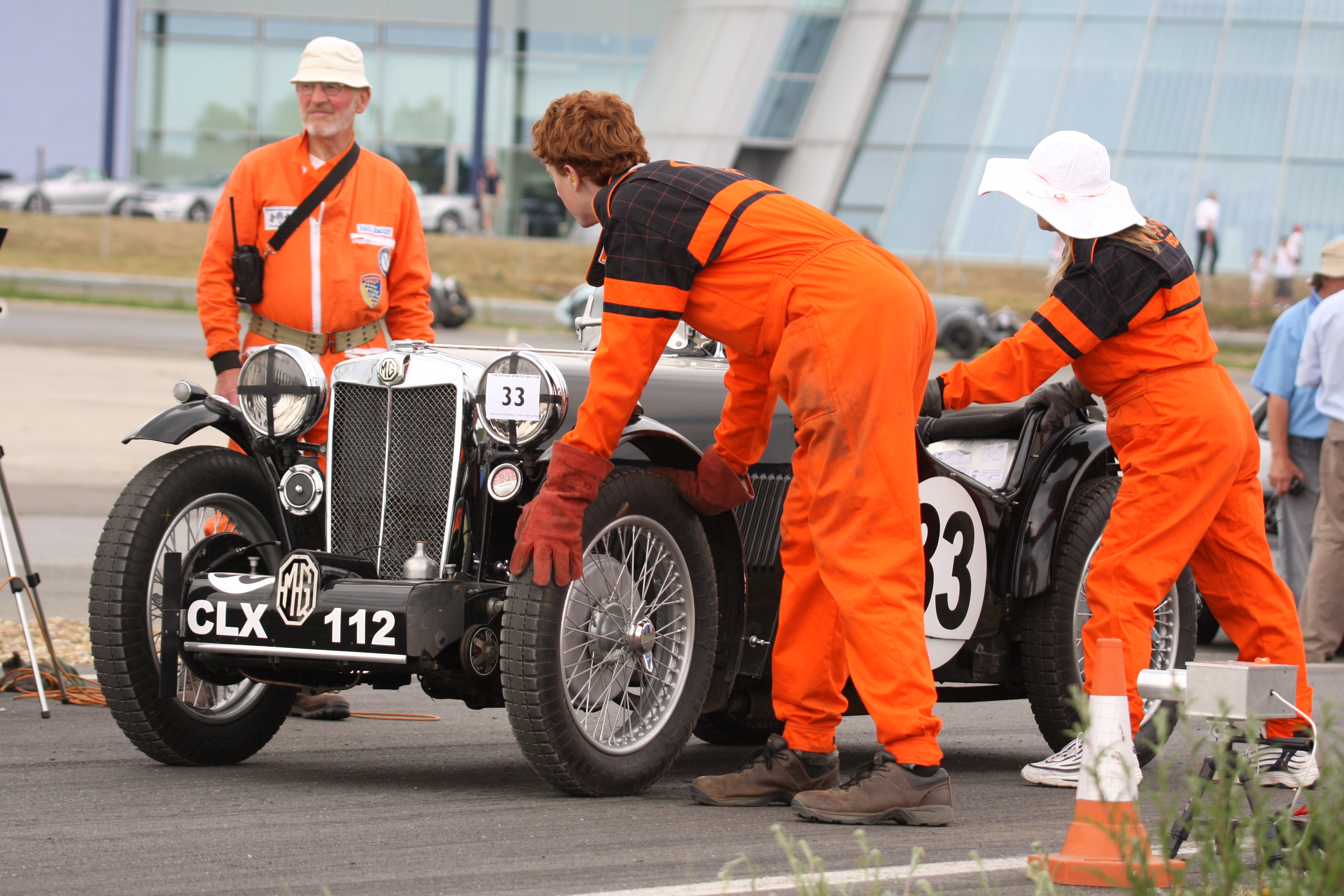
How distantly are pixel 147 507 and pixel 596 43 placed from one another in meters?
Result: 42.3

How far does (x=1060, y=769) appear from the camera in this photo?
17.1 feet

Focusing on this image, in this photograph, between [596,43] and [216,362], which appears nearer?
[216,362]

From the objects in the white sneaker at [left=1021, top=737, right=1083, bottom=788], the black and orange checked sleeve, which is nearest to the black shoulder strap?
the black and orange checked sleeve

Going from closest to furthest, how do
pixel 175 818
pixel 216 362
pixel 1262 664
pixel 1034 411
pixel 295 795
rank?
pixel 1262 664
pixel 175 818
pixel 295 795
pixel 1034 411
pixel 216 362

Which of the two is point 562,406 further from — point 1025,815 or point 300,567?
point 1025,815

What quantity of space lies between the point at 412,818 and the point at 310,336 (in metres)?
2.35

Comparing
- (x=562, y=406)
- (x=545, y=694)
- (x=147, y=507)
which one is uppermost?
(x=562, y=406)

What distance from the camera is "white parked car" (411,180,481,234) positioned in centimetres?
3862

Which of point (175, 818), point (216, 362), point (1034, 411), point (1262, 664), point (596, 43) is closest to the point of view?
point (1262, 664)

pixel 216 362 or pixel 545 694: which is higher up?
pixel 216 362

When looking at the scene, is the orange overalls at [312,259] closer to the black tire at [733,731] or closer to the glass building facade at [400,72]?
the black tire at [733,731]

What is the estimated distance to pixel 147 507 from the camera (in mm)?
4797

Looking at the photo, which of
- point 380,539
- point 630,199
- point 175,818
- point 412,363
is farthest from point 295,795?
point 630,199

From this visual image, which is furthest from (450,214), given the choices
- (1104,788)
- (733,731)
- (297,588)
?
(1104,788)
